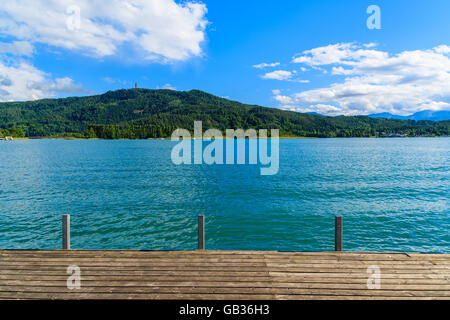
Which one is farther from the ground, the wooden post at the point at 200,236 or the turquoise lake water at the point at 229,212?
the wooden post at the point at 200,236

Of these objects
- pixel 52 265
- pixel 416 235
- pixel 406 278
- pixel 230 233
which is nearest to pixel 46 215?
pixel 230 233

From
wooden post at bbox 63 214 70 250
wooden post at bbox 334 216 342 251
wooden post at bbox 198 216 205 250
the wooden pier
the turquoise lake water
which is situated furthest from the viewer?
the turquoise lake water

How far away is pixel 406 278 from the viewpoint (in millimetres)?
7855

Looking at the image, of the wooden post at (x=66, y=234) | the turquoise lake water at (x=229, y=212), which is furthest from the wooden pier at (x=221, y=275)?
the turquoise lake water at (x=229, y=212)

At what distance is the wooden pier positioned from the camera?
23.6ft

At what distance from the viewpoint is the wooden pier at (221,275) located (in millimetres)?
7199

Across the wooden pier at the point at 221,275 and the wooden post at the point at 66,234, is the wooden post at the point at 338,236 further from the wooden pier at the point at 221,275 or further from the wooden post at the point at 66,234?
the wooden post at the point at 66,234

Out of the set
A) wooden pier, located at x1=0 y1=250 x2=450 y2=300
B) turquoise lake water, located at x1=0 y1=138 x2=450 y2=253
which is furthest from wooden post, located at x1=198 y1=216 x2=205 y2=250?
turquoise lake water, located at x1=0 y1=138 x2=450 y2=253

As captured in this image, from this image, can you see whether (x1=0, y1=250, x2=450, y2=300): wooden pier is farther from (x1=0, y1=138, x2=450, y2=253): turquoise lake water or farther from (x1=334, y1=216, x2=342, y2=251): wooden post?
(x1=0, y1=138, x2=450, y2=253): turquoise lake water

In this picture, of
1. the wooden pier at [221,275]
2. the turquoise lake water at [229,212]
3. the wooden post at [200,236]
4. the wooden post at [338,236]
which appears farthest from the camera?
the turquoise lake water at [229,212]

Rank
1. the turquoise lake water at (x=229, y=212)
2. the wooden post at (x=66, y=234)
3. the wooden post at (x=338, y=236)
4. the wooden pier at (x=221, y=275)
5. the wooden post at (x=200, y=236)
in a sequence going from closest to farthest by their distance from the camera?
the wooden pier at (x=221, y=275), the wooden post at (x=338, y=236), the wooden post at (x=66, y=234), the wooden post at (x=200, y=236), the turquoise lake water at (x=229, y=212)

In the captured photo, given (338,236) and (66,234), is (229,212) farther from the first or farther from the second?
(66,234)

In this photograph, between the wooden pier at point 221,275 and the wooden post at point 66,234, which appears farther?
the wooden post at point 66,234
